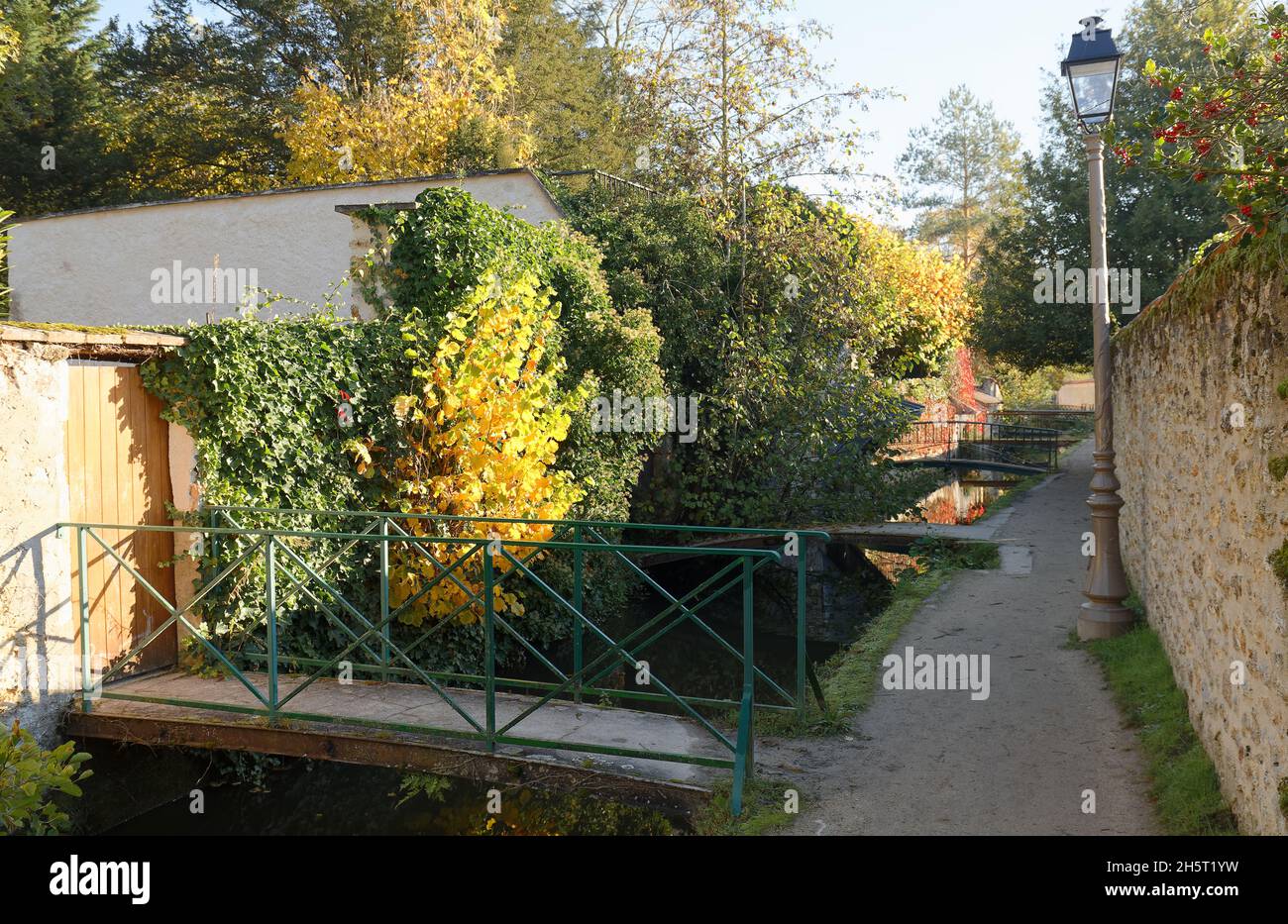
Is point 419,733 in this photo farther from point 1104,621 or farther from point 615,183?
point 615,183

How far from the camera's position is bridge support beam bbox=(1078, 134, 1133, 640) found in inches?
308

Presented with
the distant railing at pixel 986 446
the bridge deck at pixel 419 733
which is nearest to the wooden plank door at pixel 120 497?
the bridge deck at pixel 419 733

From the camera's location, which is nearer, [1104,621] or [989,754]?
[989,754]

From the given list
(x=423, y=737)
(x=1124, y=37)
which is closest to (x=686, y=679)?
(x=423, y=737)

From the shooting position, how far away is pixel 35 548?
616cm

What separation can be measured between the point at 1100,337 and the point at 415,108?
62.7 ft

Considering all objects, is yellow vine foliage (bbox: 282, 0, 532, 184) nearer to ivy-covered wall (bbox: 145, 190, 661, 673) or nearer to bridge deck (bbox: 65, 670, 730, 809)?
ivy-covered wall (bbox: 145, 190, 661, 673)

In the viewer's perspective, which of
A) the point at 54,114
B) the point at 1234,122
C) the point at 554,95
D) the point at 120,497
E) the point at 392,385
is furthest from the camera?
the point at 554,95

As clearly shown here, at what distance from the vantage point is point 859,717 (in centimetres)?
643

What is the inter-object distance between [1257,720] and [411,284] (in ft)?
26.3

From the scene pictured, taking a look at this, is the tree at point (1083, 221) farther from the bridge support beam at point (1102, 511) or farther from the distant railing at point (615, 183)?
the bridge support beam at point (1102, 511)

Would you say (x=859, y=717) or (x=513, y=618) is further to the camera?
(x=513, y=618)

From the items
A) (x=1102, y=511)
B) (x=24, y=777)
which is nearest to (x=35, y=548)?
(x=24, y=777)
